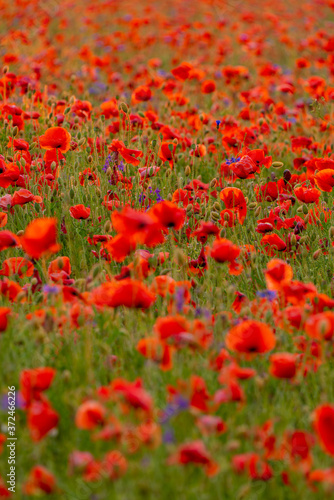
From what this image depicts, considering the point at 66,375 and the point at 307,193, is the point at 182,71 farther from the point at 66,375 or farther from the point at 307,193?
the point at 66,375

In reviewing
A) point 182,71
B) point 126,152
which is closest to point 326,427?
point 126,152

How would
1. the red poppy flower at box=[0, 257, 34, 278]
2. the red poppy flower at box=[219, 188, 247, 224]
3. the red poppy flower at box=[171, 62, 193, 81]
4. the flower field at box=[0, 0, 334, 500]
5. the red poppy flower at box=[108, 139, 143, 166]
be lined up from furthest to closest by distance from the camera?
the red poppy flower at box=[171, 62, 193, 81]
the red poppy flower at box=[108, 139, 143, 166]
the red poppy flower at box=[219, 188, 247, 224]
the red poppy flower at box=[0, 257, 34, 278]
the flower field at box=[0, 0, 334, 500]

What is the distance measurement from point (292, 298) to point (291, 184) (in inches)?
69.1

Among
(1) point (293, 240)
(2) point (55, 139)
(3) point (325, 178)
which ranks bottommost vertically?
(1) point (293, 240)

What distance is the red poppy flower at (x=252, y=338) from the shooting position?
1.65 meters

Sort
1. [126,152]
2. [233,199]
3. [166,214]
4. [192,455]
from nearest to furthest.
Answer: [192,455]
[166,214]
[233,199]
[126,152]

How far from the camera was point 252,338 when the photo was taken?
5.43ft

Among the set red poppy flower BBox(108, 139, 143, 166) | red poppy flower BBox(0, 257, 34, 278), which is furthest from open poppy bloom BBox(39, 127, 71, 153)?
red poppy flower BBox(0, 257, 34, 278)

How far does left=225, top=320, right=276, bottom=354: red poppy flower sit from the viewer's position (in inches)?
65.0

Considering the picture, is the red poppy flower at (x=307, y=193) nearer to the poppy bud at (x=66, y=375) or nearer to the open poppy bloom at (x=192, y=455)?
the poppy bud at (x=66, y=375)

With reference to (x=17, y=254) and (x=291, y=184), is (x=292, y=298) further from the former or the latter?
(x=291, y=184)

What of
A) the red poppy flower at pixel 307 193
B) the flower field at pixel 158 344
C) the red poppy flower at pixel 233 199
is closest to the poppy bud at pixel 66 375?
the flower field at pixel 158 344

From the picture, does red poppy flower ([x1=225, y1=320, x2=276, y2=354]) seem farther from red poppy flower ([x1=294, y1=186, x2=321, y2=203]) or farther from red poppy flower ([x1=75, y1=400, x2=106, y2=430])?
red poppy flower ([x1=294, y1=186, x2=321, y2=203])

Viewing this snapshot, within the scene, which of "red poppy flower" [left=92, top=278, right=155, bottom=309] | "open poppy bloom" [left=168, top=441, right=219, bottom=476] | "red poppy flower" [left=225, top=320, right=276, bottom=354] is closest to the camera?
"open poppy bloom" [left=168, top=441, right=219, bottom=476]
